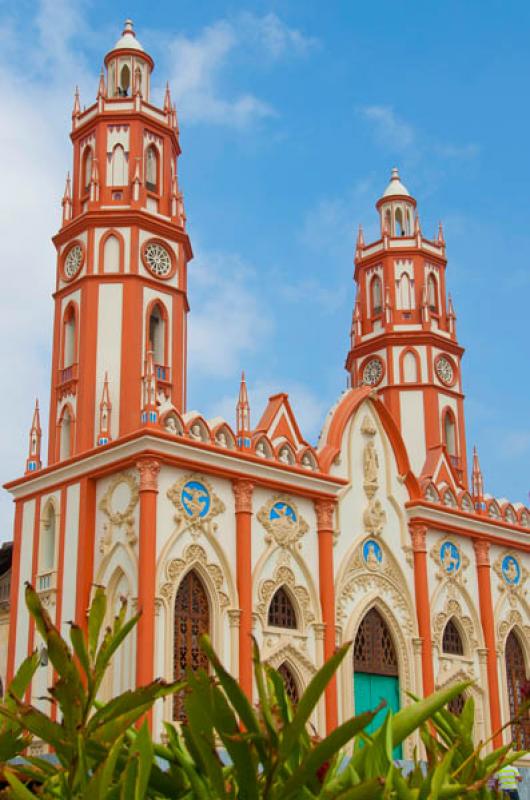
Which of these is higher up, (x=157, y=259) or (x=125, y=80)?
(x=125, y=80)

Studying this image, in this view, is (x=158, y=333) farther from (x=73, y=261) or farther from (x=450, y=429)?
(x=450, y=429)

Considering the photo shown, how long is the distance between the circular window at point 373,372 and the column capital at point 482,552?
249 inches

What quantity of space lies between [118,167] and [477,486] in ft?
43.0

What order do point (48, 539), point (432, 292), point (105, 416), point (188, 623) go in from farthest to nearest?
1. point (432, 292)
2. point (48, 539)
3. point (105, 416)
4. point (188, 623)

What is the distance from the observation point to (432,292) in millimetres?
34625

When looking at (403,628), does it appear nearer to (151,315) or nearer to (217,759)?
(151,315)

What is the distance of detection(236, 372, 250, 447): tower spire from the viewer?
82.1 ft

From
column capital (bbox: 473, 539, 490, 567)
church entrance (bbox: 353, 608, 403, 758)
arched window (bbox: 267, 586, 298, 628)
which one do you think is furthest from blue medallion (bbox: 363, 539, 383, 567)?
column capital (bbox: 473, 539, 490, 567)

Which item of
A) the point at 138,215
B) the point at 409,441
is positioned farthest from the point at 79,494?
the point at 409,441

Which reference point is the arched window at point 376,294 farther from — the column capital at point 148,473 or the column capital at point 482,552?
the column capital at point 148,473

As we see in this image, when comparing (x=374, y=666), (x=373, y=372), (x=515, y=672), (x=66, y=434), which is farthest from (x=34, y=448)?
(x=515, y=672)

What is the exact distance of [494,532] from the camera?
30484mm

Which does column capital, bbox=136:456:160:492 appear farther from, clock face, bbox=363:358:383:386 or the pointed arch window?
clock face, bbox=363:358:383:386

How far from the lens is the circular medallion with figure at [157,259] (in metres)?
26.7
